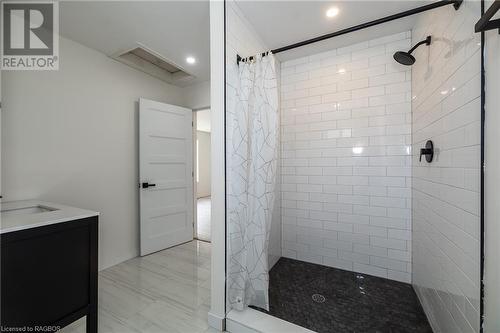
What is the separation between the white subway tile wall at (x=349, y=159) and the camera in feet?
6.44

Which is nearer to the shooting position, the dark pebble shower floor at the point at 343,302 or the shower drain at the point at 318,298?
the dark pebble shower floor at the point at 343,302

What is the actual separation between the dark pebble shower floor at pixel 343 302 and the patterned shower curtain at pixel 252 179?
0.30 m

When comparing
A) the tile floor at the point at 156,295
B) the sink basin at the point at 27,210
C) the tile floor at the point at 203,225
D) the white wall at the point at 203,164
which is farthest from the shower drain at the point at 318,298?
the white wall at the point at 203,164

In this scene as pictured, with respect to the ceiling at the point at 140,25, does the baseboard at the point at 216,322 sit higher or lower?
lower

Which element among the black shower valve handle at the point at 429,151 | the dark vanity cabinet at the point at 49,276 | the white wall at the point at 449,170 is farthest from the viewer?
the black shower valve handle at the point at 429,151

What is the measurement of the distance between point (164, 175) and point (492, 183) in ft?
9.61

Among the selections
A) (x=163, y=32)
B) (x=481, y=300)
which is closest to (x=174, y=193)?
(x=163, y=32)

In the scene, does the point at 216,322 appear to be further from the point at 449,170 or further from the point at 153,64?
the point at 153,64

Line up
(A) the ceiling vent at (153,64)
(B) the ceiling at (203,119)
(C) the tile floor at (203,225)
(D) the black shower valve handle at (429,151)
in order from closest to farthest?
(D) the black shower valve handle at (429,151) < (A) the ceiling vent at (153,64) < (C) the tile floor at (203,225) < (B) the ceiling at (203,119)

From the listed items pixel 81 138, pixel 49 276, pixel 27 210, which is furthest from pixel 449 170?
pixel 81 138

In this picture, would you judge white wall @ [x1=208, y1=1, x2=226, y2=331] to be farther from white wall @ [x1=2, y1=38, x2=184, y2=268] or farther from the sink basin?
white wall @ [x1=2, y1=38, x2=184, y2=268]

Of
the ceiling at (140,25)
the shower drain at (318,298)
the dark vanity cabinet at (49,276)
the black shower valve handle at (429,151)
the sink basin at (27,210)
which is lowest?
the shower drain at (318,298)

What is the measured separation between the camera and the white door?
262 cm

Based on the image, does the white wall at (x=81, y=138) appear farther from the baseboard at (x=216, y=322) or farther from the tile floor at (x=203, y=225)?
the baseboard at (x=216, y=322)
